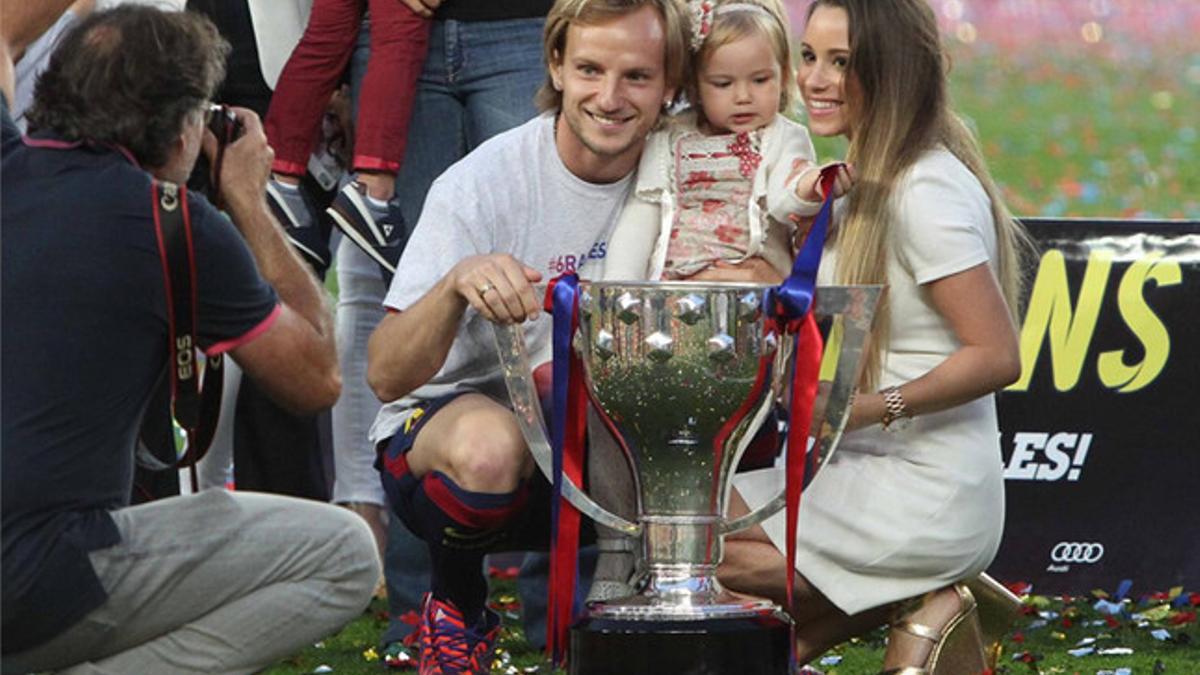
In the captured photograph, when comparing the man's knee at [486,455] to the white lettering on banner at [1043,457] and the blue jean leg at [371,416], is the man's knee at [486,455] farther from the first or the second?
the white lettering on banner at [1043,457]

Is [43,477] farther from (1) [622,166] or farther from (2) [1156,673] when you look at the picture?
(2) [1156,673]

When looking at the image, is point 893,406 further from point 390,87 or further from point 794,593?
point 390,87

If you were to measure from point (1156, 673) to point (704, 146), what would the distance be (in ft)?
4.38

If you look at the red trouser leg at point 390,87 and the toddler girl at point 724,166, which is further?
the red trouser leg at point 390,87

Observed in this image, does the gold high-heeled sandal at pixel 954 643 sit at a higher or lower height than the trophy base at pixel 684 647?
lower

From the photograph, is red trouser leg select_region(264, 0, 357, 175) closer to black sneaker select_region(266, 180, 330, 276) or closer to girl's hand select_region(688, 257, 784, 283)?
black sneaker select_region(266, 180, 330, 276)

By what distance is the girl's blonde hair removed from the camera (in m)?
4.24

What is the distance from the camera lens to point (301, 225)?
5234 millimetres

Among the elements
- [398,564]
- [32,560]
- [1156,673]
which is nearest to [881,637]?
[1156,673]

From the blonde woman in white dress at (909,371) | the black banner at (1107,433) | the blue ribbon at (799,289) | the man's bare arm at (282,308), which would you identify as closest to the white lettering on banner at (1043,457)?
the black banner at (1107,433)

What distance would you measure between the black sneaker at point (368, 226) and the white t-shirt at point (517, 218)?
21.7 inches

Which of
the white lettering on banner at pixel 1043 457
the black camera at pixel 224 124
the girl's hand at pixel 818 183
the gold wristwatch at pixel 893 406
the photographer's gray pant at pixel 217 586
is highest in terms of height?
the black camera at pixel 224 124

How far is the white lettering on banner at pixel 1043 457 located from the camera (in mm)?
5562

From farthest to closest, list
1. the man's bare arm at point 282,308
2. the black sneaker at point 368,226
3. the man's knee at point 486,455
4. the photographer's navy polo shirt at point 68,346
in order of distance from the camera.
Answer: the black sneaker at point 368,226, the man's knee at point 486,455, the man's bare arm at point 282,308, the photographer's navy polo shirt at point 68,346
